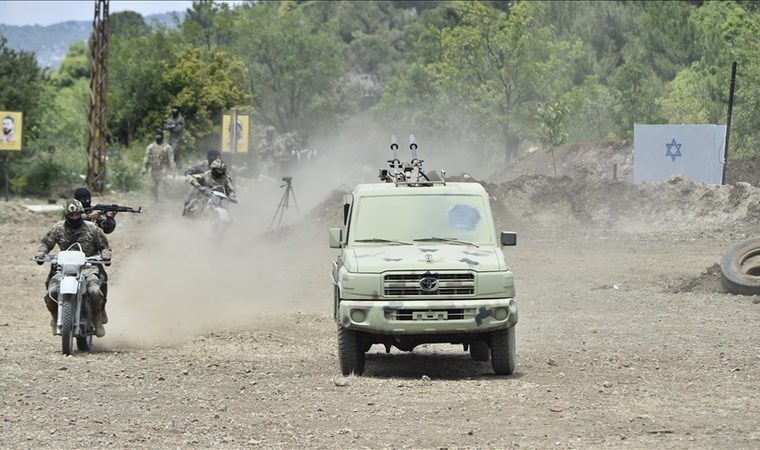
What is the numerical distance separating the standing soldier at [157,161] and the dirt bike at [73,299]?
2728 centimetres

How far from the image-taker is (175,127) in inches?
2202

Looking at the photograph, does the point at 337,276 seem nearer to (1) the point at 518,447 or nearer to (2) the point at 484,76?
(1) the point at 518,447

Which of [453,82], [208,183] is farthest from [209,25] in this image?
[208,183]

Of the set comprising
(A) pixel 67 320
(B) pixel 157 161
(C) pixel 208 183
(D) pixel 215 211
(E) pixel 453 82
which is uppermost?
(E) pixel 453 82

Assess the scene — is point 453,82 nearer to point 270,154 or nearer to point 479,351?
point 270,154

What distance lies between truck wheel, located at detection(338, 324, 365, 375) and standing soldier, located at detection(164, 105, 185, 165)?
41141mm

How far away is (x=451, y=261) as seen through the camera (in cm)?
1409

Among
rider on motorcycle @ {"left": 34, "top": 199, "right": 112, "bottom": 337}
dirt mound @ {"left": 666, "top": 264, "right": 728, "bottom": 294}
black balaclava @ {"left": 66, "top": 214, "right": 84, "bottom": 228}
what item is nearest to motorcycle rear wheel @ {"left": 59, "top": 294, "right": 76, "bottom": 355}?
rider on motorcycle @ {"left": 34, "top": 199, "right": 112, "bottom": 337}

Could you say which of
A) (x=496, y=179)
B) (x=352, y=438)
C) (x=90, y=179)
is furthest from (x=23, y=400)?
(x=496, y=179)

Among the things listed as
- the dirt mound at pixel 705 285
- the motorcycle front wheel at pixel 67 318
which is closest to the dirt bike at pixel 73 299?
the motorcycle front wheel at pixel 67 318

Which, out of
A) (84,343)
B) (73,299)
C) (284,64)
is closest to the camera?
(73,299)

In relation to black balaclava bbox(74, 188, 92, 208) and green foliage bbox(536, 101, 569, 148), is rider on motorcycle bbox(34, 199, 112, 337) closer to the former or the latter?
black balaclava bbox(74, 188, 92, 208)

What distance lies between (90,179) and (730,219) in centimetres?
2011

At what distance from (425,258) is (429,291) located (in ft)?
1.20
